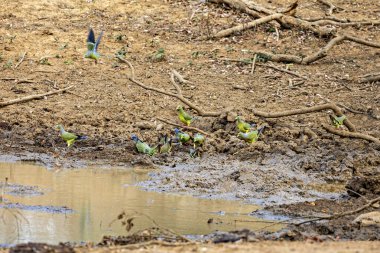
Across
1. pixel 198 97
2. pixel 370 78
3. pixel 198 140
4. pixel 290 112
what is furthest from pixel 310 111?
pixel 370 78

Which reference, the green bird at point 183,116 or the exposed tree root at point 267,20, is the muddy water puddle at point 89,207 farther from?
the exposed tree root at point 267,20

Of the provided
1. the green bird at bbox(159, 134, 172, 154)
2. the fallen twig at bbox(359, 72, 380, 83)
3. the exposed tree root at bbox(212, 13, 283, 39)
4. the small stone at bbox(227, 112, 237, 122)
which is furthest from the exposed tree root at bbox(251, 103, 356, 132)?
the exposed tree root at bbox(212, 13, 283, 39)

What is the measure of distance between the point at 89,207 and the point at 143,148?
9.60ft

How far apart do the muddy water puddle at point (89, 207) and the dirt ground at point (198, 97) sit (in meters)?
0.47

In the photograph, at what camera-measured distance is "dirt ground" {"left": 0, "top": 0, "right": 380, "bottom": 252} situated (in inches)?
432

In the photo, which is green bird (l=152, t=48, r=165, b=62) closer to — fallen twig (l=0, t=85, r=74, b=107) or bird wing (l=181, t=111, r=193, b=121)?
fallen twig (l=0, t=85, r=74, b=107)

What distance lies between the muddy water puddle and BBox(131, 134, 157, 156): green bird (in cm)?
61

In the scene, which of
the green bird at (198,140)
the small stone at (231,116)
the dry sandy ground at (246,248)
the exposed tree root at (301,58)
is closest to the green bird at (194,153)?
the green bird at (198,140)

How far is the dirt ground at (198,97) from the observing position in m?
11.0

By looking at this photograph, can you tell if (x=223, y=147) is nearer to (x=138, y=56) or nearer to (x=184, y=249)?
(x=138, y=56)

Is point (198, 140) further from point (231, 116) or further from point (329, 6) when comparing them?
point (329, 6)

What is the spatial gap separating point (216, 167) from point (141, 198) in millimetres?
1881

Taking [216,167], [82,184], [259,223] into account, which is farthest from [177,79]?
[259,223]

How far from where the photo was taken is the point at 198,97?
14328 millimetres
